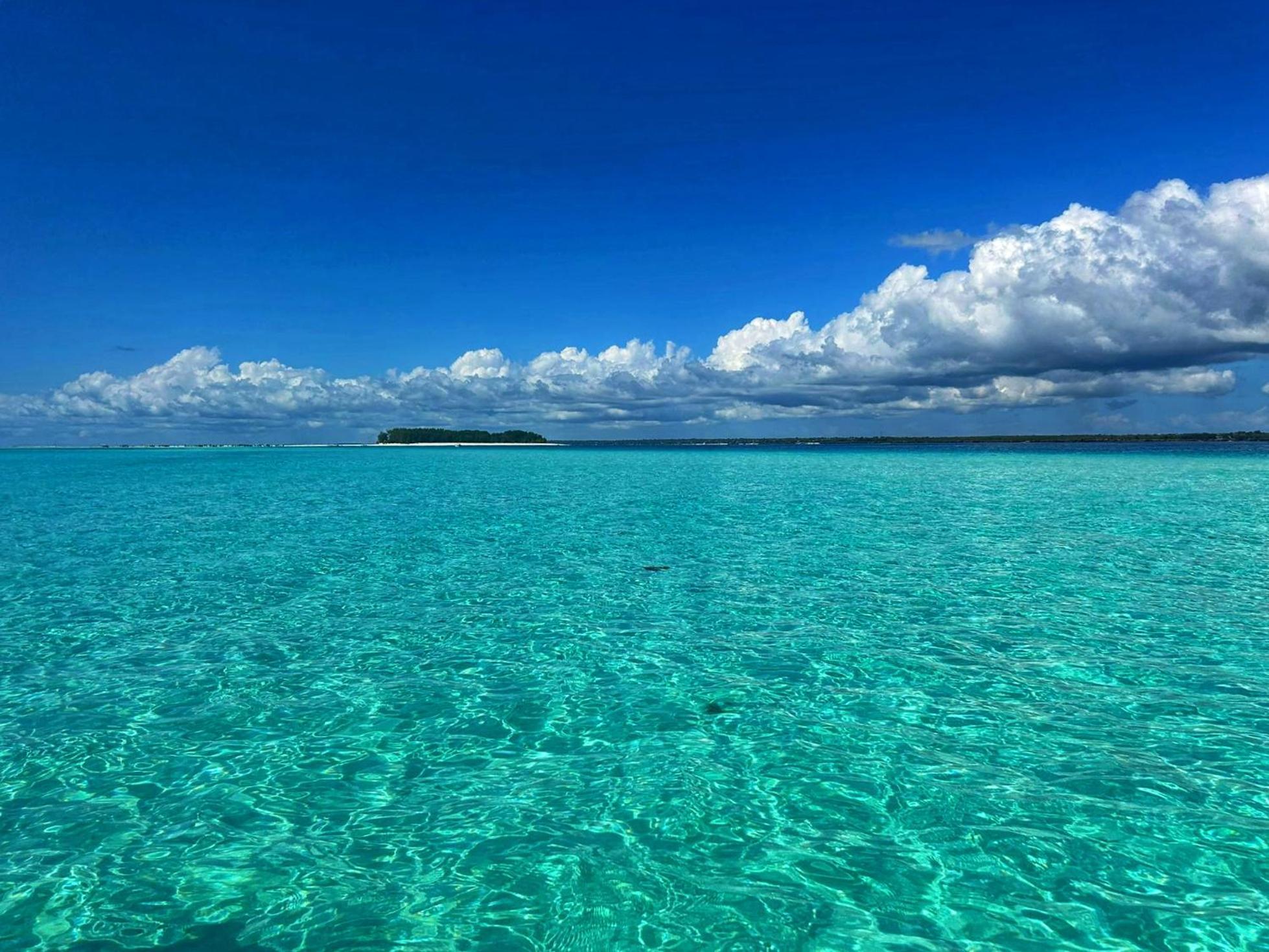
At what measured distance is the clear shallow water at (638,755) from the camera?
6691 mm

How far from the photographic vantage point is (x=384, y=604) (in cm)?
1845

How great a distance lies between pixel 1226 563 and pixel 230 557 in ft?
106

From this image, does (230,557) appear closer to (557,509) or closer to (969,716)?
(557,509)

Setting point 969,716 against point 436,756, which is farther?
point 969,716

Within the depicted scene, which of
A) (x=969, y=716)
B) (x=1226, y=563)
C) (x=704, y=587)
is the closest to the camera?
(x=969, y=716)

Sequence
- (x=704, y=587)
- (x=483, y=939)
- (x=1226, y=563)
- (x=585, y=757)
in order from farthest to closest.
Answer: (x=1226, y=563), (x=704, y=587), (x=585, y=757), (x=483, y=939)

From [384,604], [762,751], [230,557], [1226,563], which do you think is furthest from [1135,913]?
[230,557]

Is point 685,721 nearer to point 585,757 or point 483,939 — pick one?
point 585,757

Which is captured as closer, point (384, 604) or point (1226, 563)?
point (384, 604)

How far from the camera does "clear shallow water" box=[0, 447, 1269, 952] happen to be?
6691 mm

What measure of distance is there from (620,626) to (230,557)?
54.2ft

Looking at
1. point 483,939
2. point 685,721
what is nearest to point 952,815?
point 685,721

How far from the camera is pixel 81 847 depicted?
771 cm

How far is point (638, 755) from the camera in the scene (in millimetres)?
9930
